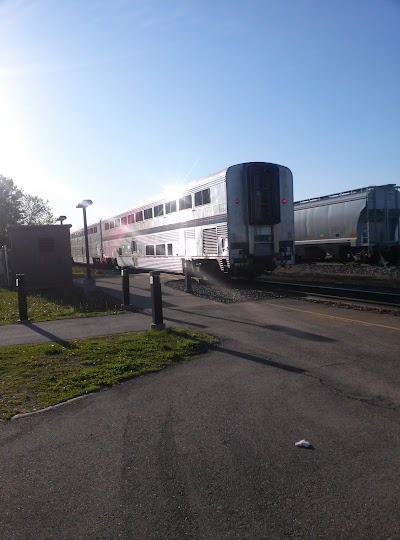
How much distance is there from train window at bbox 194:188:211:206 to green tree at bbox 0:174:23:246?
1914 inches

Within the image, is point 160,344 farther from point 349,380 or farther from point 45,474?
point 45,474

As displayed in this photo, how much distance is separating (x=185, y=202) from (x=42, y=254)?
5915 mm

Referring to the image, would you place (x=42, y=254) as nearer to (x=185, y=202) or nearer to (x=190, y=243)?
(x=190, y=243)

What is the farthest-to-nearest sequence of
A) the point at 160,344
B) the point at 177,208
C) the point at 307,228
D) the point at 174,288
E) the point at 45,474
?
1. the point at 307,228
2. the point at 177,208
3. the point at 174,288
4. the point at 160,344
5. the point at 45,474

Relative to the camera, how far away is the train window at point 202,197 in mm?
18406

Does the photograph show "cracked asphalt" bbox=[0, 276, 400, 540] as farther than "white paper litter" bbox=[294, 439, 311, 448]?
No

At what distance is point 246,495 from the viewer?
3482mm

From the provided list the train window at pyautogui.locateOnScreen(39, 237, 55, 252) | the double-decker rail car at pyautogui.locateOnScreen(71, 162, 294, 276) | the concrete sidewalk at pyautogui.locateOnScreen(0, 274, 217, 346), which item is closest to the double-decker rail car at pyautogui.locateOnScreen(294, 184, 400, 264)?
the double-decker rail car at pyautogui.locateOnScreen(71, 162, 294, 276)

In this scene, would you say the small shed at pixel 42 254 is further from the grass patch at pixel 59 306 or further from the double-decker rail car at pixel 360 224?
the double-decker rail car at pixel 360 224

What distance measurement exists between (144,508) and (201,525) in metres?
0.43

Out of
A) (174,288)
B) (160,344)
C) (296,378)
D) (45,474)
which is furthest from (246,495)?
(174,288)

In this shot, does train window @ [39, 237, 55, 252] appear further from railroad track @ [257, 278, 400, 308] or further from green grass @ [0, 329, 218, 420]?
green grass @ [0, 329, 218, 420]

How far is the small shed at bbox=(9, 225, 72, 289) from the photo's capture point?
19375 millimetres

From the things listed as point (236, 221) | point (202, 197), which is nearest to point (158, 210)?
point (202, 197)
